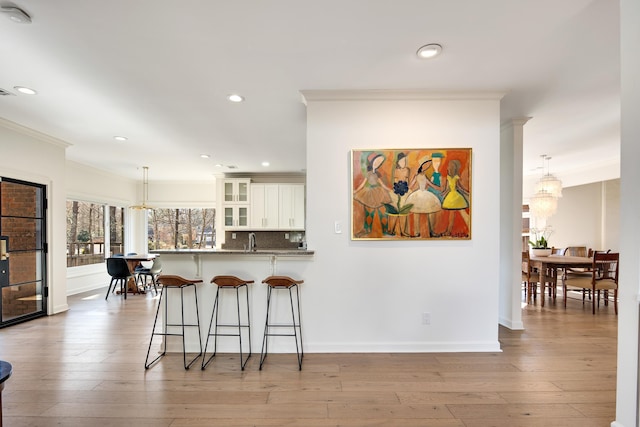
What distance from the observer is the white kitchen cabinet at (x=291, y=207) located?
267 inches

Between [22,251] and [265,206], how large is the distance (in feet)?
12.9

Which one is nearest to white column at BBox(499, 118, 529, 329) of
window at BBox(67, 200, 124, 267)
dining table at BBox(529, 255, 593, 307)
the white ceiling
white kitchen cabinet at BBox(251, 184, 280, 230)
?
the white ceiling

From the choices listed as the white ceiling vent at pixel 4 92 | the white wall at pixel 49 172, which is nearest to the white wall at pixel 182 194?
the white wall at pixel 49 172

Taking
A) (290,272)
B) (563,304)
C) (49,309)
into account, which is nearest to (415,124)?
(290,272)

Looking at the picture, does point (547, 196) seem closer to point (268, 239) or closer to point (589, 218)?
point (589, 218)

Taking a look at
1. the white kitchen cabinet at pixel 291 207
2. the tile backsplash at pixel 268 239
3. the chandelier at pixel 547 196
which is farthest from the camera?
the tile backsplash at pixel 268 239

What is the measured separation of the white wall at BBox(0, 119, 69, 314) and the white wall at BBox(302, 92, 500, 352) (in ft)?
12.9

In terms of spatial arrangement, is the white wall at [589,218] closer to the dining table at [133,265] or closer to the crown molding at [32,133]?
the dining table at [133,265]

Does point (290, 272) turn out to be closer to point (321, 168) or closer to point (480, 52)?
point (321, 168)

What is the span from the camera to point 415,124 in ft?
9.91

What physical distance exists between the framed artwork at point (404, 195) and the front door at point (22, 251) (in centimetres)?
442

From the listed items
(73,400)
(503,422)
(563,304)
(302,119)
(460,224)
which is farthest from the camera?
(563,304)

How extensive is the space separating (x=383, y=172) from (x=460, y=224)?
0.90 m

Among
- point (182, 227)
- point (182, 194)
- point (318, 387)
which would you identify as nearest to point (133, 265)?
point (182, 227)
